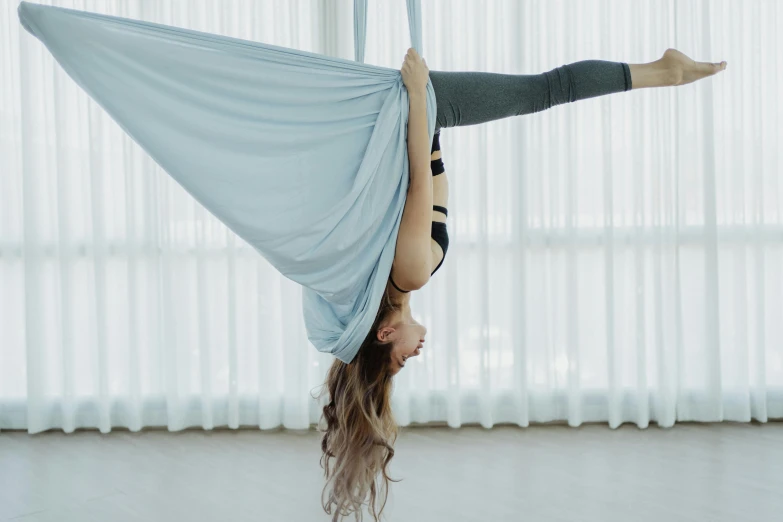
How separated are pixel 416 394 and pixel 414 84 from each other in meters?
1.93

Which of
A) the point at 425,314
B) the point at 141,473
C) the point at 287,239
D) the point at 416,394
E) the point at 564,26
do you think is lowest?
the point at 141,473

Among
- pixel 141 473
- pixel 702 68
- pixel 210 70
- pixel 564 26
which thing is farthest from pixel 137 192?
pixel 702 68

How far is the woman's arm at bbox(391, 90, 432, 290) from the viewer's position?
1808mm

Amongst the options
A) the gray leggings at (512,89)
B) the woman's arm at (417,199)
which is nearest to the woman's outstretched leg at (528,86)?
the gray leggings at (512,89)

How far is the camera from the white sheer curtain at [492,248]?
3271 millimetres

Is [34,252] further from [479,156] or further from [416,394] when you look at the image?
[479,156]

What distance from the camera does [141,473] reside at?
2924mm

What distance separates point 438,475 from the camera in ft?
9.31

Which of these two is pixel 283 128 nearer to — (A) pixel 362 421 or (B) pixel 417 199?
(B) pixel 417 199

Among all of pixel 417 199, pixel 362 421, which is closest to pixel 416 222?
pixel 417 199

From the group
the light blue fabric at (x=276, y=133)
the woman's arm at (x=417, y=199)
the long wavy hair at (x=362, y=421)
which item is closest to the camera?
the light blue fabric at (x=276, y=133)

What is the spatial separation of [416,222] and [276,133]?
0.43 metres

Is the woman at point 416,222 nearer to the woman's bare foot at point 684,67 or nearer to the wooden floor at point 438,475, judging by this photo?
the woman's bare foot at point 684,67

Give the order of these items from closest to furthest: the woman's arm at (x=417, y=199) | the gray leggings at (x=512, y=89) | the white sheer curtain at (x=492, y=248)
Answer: the woman's arm at (x=417, y=199)
the gray leggings at (x=512, y=89)
the white sheer curtain at (x=492, y=248)
